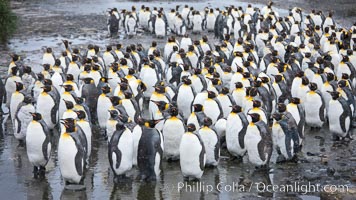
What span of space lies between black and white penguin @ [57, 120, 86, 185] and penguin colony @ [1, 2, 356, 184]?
2cm

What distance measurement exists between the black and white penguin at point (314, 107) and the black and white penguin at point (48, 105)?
16.6 feet

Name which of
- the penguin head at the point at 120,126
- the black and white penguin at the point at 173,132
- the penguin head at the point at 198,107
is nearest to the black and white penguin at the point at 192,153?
the black and white penguin at the point at 173,132

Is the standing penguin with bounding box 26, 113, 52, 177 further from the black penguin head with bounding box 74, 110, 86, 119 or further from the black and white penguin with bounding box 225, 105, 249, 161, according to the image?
the black and white penguin with bounding box 225, 105, 249, 161

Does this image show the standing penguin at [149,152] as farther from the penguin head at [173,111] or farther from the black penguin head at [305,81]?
the black penguin head at [305,81]

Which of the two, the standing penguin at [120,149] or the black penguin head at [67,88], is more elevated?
the black penguin head at [67,88]

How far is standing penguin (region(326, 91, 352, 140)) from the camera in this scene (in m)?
11.2

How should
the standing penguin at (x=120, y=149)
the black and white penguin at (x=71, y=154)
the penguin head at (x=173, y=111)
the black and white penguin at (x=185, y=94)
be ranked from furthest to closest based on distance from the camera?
the black and white penguin at (x=185, y=94) < the penguin head at (x=173, y=111) < the standing penguin at (x=120, y=149) < the black and white penguin at (x=71, y=154)

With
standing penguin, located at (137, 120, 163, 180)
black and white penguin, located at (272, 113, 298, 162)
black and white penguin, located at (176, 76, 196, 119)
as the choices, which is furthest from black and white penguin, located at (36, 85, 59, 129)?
black and white penguin, located at (272, 113, 298, 162)

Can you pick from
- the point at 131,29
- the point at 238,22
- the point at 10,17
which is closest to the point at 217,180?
the point at 238,22

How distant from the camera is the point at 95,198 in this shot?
29.1 ft

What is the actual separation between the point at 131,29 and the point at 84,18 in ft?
15.7

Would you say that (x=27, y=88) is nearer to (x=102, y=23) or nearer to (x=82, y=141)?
(x=82, y=141)

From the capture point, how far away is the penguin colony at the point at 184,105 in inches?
372

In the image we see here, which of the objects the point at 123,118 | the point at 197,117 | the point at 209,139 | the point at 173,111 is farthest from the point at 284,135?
the point at 123,118
